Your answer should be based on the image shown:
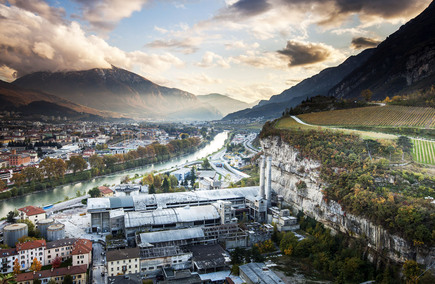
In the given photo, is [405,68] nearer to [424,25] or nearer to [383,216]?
[424,25]

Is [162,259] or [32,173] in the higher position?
[32,173]

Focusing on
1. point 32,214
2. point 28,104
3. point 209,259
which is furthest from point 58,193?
point 28,104

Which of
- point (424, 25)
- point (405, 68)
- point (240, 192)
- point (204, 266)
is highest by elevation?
point (424, 25)

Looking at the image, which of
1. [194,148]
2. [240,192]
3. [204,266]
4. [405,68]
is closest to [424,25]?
[405,68]

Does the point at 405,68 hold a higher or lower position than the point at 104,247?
higher

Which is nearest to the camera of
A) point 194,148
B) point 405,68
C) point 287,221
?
point 287,221

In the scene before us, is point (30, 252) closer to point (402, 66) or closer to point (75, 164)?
point (75, 164)

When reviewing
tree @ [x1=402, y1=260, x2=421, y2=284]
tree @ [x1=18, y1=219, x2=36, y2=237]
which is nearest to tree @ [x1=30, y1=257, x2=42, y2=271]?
tree @ [x1=18, y1=219, x2=36, y2=237]

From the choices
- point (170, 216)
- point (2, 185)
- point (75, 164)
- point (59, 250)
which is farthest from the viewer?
point (75, 164)
